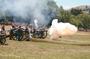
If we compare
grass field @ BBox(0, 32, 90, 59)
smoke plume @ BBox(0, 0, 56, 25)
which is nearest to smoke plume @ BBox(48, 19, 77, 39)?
smoke plume @ BBox(0, 0, 56, 25)

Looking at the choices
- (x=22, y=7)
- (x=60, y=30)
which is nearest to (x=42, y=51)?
(x=22, y=7)

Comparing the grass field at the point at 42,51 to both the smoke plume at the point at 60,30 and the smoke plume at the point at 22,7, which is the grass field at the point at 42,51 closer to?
the smoke plume at the point at 22,7

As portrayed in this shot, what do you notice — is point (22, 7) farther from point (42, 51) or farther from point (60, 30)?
point (42, 51)

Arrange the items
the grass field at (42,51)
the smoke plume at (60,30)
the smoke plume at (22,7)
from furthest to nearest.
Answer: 1. the smoke plume at (60,30)
2. the smoke plume at (22,7)
3. the grass field at (42,51)

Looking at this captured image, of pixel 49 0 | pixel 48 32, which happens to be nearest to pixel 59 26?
pixel 48 32

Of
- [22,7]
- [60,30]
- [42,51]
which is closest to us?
[42,51]

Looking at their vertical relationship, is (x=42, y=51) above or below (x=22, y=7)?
below

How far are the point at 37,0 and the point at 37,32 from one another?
4.09 m

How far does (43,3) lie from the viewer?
40.3 m

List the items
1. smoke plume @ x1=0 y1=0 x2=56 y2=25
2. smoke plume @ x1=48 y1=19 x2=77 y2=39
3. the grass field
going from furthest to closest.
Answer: smoke plume @ x1=48 y1=19 x2=77 y2=39 → smoke plume @ x1=0 y1=0 x2=56 y2=25 → the grass field

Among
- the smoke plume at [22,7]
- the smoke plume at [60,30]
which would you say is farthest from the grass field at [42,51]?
the smoke plume at [60,30]

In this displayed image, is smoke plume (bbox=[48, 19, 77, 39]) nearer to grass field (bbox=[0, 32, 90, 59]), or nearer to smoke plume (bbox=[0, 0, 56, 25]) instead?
smoke plume (bbox=[0, 0, 56, 25])

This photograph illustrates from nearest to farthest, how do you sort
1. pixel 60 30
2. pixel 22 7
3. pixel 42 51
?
1. pixel 42 51
2. pixel 22 7
3. pixel 60 30

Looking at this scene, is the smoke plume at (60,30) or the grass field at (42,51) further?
the smoke plume at (60,30)
